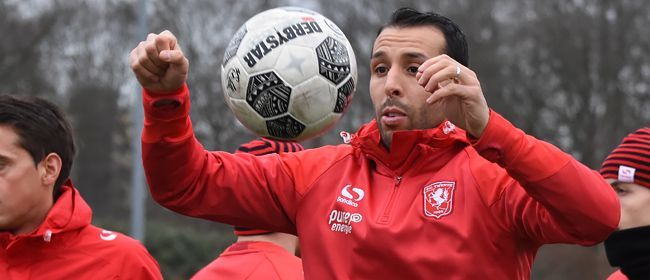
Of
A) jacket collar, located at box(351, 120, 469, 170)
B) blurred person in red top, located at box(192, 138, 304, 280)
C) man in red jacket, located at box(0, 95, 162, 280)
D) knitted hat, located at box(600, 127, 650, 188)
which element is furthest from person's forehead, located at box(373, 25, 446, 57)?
man in red jacket, located at box(0, 95, 162, 280)

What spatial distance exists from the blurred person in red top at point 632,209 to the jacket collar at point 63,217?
252 cm

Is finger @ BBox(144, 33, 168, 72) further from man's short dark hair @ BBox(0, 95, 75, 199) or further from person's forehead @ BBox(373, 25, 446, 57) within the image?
man's short dark hair @ BBox(0, 95, 75, 199)

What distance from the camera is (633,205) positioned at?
5.06 meters

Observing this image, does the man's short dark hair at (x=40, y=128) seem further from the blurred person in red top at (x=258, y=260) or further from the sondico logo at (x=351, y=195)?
the sondico logo at (x=351, y=195)

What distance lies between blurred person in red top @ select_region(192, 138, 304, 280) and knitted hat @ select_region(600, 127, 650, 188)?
1.66 meters

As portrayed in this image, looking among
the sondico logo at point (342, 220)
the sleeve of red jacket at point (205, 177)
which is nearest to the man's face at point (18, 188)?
the sleeve of red jacket at point (205, 177)

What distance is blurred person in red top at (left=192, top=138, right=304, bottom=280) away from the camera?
5375 mm

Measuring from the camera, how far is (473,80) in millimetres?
3453

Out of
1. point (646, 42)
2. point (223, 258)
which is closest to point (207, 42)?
point (646, 42)

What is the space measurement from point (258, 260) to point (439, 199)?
189cm

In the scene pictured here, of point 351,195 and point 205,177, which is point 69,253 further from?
point 351,195

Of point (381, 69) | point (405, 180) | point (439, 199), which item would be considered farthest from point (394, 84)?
point (439, 199)

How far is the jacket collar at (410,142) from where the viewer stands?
154 inches

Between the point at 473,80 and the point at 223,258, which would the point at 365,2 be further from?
the point at 473,80
